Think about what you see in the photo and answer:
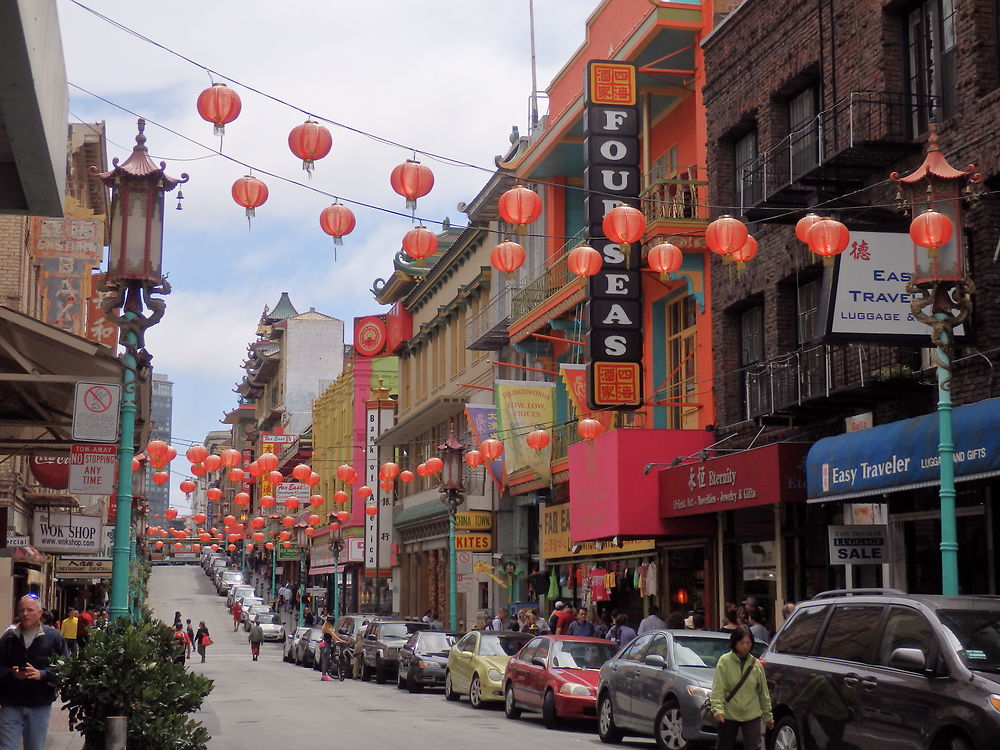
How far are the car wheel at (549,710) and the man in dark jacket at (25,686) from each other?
10.3 meters

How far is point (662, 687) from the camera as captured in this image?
56.0ft

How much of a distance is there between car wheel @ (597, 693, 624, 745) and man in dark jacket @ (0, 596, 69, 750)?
Answer: 8.69 meters

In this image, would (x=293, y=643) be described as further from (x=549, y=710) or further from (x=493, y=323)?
(x=549, y=710)

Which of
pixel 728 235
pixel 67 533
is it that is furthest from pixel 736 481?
pixel 67 533

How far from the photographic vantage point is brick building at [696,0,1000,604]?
1928 cm

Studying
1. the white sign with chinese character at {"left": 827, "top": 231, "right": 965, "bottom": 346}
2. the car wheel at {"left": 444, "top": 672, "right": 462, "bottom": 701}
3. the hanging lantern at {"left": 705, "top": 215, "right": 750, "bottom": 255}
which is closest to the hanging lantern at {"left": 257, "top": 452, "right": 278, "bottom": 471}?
the car wheel at {"left": 444, "top": 672, "right": 462, "bottom": 701}

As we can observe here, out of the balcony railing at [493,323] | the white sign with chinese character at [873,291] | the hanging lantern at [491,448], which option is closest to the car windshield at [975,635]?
the white sign with chinese character at [873,291]

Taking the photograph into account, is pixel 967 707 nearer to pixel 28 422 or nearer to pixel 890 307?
pixel 890 307

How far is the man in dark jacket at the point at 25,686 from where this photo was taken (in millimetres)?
11453

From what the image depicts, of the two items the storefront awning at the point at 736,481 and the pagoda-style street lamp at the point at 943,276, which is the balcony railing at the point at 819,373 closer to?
the storefront awning at the point at 736,481

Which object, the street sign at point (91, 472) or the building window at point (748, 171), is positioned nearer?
the street sign at point (91, 472)

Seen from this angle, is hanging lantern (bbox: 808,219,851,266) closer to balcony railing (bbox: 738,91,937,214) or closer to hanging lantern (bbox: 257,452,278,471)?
balcony railing (bbox: 738,91,937,214)

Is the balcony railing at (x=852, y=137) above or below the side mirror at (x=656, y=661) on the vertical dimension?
above

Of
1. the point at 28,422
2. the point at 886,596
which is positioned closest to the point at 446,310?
the point at 28,422
